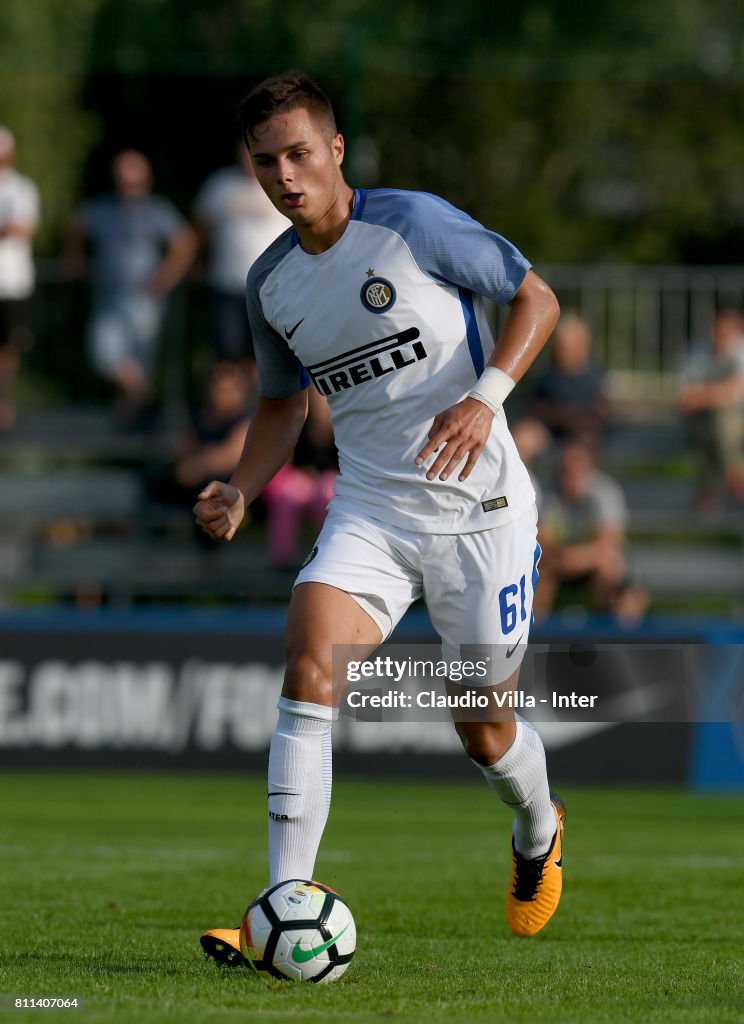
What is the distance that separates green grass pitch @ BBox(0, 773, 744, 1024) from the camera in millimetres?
4750

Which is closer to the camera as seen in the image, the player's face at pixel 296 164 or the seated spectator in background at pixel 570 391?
the player's face at pixel 296 164

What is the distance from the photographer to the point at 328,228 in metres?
5.59

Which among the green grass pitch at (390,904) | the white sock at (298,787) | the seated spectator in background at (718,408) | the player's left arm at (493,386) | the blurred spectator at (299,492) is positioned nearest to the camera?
the green grass pitch at (390,904)

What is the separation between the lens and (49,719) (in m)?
12.5

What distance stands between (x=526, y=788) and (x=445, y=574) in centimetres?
92

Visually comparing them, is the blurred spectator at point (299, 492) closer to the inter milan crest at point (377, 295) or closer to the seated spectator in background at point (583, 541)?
the seated spectator in background at point (583, 541)

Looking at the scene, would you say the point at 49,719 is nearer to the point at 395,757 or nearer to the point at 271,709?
the point at 271,709

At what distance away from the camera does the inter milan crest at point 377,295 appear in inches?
218

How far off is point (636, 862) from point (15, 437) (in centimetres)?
914

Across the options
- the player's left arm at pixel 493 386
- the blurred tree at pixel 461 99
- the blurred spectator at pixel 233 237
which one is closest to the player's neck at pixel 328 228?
the player's left arm at pixel 493 386

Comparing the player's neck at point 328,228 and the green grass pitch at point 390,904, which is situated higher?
the player's neck at point 328,228

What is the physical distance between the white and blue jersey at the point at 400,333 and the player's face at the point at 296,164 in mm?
194

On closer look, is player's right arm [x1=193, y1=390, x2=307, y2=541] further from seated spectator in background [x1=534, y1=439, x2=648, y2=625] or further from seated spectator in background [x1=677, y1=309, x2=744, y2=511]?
seated spectator in background [x1=677, y1=309, x2=744, y2=511]

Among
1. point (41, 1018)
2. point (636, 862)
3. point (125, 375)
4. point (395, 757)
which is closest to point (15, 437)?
point (125, 375)
